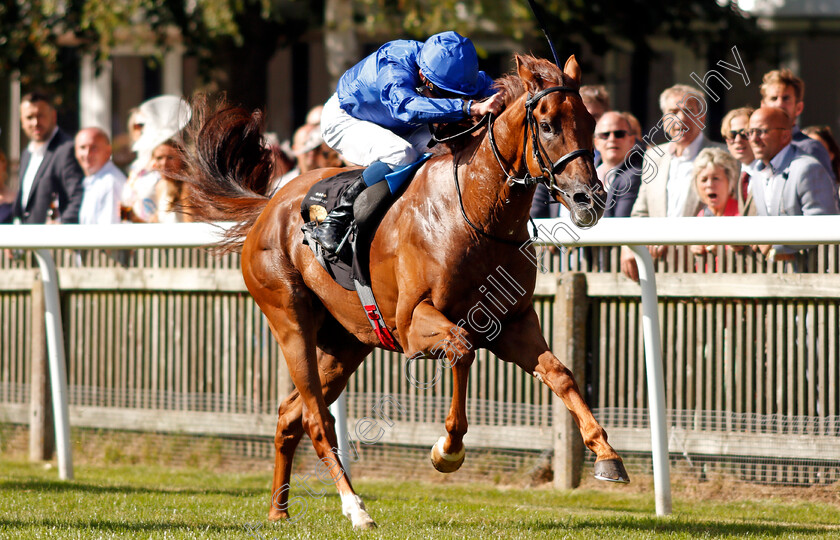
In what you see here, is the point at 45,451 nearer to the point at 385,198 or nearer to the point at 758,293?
the point at 385,198

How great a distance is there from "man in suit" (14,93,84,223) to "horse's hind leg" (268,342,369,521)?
3.04m

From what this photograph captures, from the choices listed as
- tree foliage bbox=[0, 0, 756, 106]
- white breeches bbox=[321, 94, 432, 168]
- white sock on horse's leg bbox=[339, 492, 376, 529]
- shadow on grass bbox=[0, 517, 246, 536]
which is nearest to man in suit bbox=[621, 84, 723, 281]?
white breeches bbox=[321, 94, 432, 168]

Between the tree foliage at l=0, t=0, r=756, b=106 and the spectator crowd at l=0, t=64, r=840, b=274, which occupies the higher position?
the tree foliage at l=0, t=0, r=756, b=106

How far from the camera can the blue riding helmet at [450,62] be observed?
4059 millimetres

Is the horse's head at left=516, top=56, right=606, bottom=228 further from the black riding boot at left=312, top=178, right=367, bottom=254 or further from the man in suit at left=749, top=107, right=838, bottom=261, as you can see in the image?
the man in suit at left=749, top=107, right=838, bottom=261

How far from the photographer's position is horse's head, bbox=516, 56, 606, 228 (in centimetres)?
347

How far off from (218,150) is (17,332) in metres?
2.62

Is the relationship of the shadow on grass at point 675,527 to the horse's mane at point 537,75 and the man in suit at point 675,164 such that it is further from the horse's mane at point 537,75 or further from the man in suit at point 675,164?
the horse's mane at point 537,75

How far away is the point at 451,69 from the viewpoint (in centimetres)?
407

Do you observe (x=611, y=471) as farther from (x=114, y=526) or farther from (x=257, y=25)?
(x=257, y=25)

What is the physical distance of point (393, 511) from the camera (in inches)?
192

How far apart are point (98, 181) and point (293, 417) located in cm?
320

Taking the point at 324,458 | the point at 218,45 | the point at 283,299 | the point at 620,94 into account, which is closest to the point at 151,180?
the point at 283,299

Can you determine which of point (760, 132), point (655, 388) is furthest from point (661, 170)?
point (655, 388)
